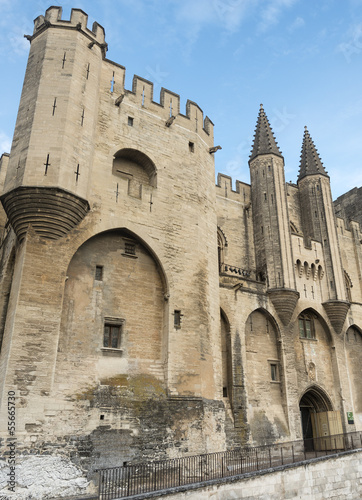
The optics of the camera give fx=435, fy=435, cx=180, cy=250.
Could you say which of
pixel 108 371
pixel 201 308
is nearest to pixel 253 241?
pixel 201 308

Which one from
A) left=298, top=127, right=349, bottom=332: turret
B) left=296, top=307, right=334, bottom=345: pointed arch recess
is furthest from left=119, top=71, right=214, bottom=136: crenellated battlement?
left=296, top=307, right=334, bottom=345: pointed arch recess

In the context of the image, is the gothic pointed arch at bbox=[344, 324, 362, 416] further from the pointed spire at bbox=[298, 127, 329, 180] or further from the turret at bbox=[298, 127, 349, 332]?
the pointed spire at bbox=[298, 127, 329, 180]

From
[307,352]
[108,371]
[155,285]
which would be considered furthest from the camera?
[307,352]

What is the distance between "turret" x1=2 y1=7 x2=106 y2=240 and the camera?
13.0 m

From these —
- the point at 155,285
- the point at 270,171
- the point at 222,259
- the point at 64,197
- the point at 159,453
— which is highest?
the point at 270,171

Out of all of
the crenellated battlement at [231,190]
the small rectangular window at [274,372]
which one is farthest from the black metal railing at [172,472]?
the crenellated battlement at [231,190]

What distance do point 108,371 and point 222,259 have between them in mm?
10344

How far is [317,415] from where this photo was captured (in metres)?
22.0

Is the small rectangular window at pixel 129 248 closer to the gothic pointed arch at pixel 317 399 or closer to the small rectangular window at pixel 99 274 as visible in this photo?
the small rectangular window at pixel 99 274

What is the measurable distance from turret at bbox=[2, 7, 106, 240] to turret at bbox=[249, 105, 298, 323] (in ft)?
36.2

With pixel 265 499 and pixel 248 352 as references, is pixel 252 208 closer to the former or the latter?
pixel 248 352

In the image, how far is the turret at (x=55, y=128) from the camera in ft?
42.7

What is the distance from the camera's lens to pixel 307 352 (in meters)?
22.1

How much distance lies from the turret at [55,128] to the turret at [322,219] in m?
14.6
